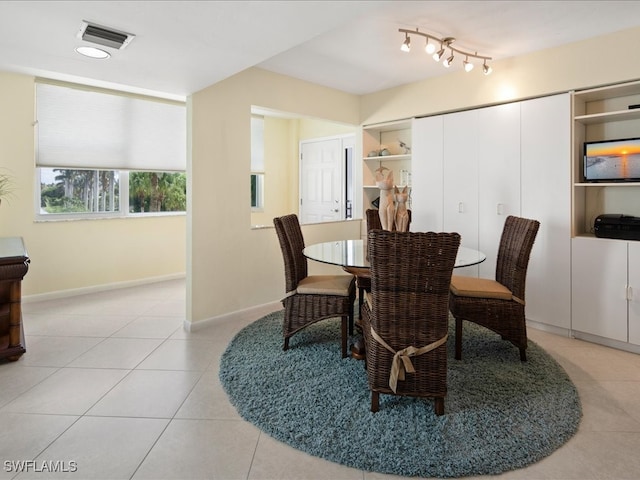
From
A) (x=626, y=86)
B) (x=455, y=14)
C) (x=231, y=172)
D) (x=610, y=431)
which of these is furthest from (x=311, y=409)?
(x=626, y=86)

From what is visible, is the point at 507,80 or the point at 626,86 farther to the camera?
the point at 507,80

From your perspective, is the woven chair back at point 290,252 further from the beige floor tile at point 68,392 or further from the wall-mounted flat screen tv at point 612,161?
the wall-mounted flat screen tv at point 612,161

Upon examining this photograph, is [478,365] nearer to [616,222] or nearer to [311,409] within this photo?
[311,409]

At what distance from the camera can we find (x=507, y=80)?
3.70m

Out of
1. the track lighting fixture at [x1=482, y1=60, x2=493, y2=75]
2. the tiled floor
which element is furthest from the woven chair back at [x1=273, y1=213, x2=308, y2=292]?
the track lighting fixture at [x1=482, y1=60, x2=493, y2=75]

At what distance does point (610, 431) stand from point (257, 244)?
3094 millimetres

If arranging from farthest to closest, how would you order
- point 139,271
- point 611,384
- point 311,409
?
1. point 139,271
2. point 611,384
3. point 311,409

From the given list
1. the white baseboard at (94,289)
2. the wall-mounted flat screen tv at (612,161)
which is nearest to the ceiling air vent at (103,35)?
the white baseboard at (94,289)

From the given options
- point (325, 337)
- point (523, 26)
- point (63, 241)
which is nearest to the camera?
point (523, 26)

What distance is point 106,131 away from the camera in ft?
16.1

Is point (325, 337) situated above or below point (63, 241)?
below

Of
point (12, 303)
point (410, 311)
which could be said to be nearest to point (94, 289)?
point (12, 303)

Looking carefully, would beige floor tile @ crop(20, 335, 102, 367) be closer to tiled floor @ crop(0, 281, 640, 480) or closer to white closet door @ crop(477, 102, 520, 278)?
tiled floor @ crop(0, 281, 640, 480)

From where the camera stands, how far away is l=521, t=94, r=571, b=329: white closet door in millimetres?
3381
